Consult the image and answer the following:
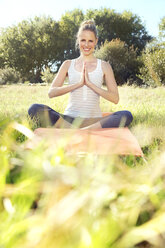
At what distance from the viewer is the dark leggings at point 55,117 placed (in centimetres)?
259

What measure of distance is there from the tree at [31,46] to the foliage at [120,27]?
14.0ft

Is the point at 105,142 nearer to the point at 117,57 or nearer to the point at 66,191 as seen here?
the point at 66,191

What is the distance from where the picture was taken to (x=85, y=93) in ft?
9.86

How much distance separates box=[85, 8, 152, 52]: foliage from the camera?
80.0ft

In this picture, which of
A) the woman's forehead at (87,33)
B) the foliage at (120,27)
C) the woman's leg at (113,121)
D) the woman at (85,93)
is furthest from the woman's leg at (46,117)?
the foliage at (120,27)

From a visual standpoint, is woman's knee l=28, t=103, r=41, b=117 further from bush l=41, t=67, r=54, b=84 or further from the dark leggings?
bush l=41, t=67, r=54, b=84

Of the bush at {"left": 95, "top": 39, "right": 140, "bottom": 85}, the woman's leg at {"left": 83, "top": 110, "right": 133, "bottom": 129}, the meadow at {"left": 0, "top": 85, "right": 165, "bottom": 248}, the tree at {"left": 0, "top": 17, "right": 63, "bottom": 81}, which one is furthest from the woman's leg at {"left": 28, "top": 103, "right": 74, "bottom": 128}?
the tree at {"left": 0, "top": 17, "right": 63, "bottom": 81}

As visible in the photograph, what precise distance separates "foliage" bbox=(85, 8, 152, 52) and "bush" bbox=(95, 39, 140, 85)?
8118mm

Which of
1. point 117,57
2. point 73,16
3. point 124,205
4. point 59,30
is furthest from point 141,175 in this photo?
point 73,16

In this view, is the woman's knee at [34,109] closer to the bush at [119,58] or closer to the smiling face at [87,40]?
the smiling face at [87,40]

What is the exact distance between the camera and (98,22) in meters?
24.6

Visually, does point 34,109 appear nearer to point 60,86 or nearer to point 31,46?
point 60,86

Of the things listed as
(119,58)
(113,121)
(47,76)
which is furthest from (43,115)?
(119,58)

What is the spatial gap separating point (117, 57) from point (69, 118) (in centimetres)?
1386
